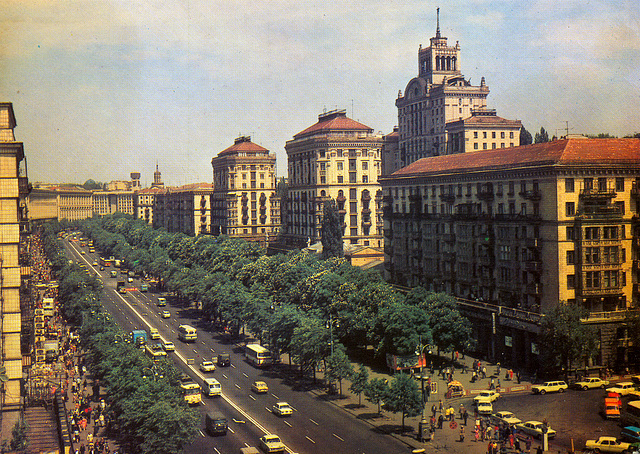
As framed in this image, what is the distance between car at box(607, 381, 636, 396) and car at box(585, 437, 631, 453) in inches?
504

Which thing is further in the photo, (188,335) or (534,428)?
(188,335)

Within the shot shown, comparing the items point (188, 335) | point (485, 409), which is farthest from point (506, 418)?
point (188, 335)

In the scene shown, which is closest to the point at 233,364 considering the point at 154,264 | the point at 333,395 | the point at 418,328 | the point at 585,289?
the point at 333,395

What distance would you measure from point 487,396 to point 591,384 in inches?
458

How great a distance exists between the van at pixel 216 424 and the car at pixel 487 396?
2531cm

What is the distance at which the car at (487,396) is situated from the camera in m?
71.6

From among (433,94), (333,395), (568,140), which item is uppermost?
(433,94)

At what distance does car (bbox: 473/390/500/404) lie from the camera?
7155 centimetres

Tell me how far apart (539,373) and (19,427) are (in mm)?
54531

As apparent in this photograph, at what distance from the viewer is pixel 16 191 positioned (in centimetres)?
6638

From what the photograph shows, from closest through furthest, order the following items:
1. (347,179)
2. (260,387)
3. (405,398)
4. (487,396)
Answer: (405,398)
(487,396)
(260,387)
(347,179)

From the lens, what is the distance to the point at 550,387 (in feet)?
247

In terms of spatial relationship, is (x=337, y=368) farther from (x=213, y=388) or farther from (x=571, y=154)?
(x=571, y=154)

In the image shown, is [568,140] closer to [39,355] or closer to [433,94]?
[39,355]
